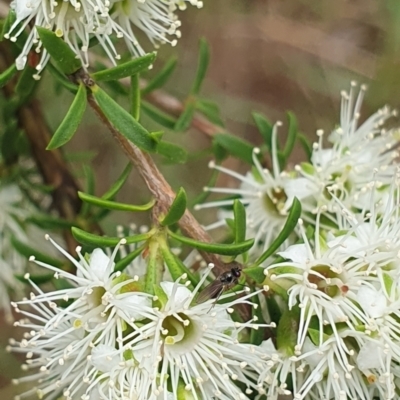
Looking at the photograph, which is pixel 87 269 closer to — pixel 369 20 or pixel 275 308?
pixel 275 308

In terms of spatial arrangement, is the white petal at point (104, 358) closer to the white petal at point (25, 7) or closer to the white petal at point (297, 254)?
the white petal at point (297, 254)

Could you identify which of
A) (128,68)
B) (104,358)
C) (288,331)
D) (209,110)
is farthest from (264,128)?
(104,358)

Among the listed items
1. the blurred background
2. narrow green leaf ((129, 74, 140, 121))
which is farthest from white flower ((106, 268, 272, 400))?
the blurred background

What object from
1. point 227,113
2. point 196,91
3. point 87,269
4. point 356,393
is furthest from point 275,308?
point 227,113

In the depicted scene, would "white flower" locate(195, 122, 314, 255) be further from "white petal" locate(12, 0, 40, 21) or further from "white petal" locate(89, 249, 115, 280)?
"white petal" locate(12, 0, 40, 21)

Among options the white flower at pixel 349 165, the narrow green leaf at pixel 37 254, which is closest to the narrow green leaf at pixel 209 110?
the white flower at pixel 349 165

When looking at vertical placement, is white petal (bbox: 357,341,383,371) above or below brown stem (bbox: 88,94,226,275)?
below
